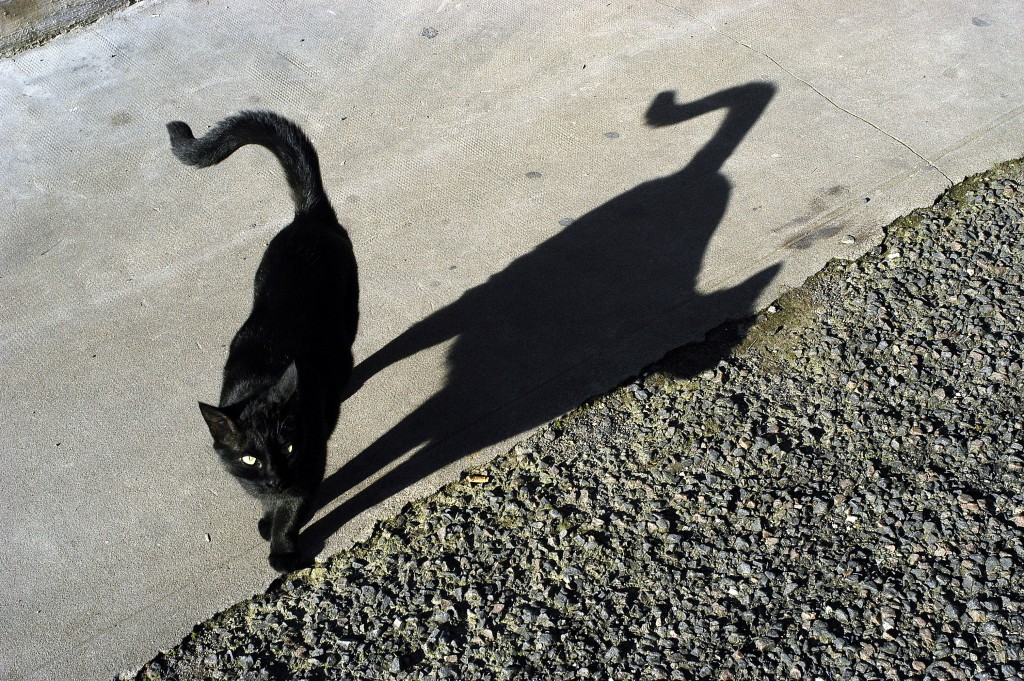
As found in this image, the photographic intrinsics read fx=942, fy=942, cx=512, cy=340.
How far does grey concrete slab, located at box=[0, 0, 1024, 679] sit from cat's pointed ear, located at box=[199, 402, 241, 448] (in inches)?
22.2

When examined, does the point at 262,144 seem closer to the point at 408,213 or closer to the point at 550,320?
the point at 408,213

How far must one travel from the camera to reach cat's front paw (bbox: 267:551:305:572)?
3.40 meters

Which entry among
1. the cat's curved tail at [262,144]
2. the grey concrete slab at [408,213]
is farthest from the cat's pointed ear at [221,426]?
the cat's curved tail at [262,144]

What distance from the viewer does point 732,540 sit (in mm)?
3334

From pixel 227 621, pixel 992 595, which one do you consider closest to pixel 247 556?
pixel 227 621

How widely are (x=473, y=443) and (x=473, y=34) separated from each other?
3318 millimetres

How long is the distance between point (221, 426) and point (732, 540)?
180 cm

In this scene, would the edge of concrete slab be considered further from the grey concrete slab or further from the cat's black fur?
the cat's black fur

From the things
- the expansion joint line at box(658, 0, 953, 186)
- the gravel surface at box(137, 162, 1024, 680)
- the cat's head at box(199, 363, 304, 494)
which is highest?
the cat's head at box(199, 363, 304, 494)

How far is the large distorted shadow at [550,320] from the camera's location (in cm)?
384

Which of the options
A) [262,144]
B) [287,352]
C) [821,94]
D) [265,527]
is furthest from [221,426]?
[821,94]

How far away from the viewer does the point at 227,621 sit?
3.29 meters

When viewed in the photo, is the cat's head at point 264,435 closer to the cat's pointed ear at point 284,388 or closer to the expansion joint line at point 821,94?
the cat's pointed ear at point 284,388

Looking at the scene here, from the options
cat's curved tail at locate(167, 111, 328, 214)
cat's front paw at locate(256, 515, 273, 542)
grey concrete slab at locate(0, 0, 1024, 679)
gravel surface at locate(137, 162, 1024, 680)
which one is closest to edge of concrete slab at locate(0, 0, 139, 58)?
grey concrete slab at locate(0, 0, 1024, 679)
